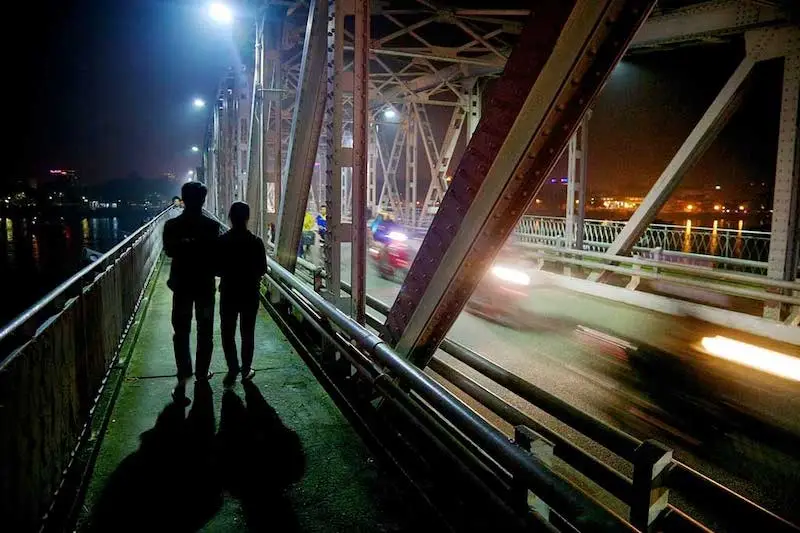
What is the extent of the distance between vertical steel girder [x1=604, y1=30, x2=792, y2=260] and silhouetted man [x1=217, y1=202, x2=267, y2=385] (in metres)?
9.24

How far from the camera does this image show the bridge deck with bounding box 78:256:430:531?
2.92 meters

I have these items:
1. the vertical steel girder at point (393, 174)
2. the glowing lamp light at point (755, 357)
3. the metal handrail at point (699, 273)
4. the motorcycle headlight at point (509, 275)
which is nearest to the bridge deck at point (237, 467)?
the glowing lamp light at point (755, 357)

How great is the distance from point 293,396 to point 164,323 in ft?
12.7

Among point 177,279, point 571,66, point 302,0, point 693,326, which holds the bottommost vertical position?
point 693,326

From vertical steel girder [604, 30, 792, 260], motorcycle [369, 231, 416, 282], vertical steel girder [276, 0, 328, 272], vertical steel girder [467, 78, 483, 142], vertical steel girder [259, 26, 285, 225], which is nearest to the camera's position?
vertical steel girder [276, 0, 328, 272]

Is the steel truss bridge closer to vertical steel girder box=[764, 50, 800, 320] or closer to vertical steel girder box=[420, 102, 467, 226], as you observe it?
vertical steel girder box=[764, 50, 800, 320]

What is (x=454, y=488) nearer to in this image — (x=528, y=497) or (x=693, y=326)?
(x=528, y=497)

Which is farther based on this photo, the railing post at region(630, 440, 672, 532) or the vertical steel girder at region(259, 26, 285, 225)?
the vertical steel girder at region(259, 26, 285, 225)

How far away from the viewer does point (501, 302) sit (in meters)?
10.6

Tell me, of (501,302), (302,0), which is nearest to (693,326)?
(501,302)

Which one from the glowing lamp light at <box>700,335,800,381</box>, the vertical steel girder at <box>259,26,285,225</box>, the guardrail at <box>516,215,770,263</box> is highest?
the vertical steel girder at <box>259,26,285,225</box>

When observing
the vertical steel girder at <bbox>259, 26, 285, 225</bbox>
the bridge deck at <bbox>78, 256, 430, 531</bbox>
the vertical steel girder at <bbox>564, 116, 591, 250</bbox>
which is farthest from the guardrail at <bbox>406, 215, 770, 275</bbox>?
the bridge deck at <bbox>78, 256, 430, 531</bbox>

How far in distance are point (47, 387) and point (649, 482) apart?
10.7 feet

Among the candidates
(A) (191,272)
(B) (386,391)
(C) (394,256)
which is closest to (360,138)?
(A) (191,272)
